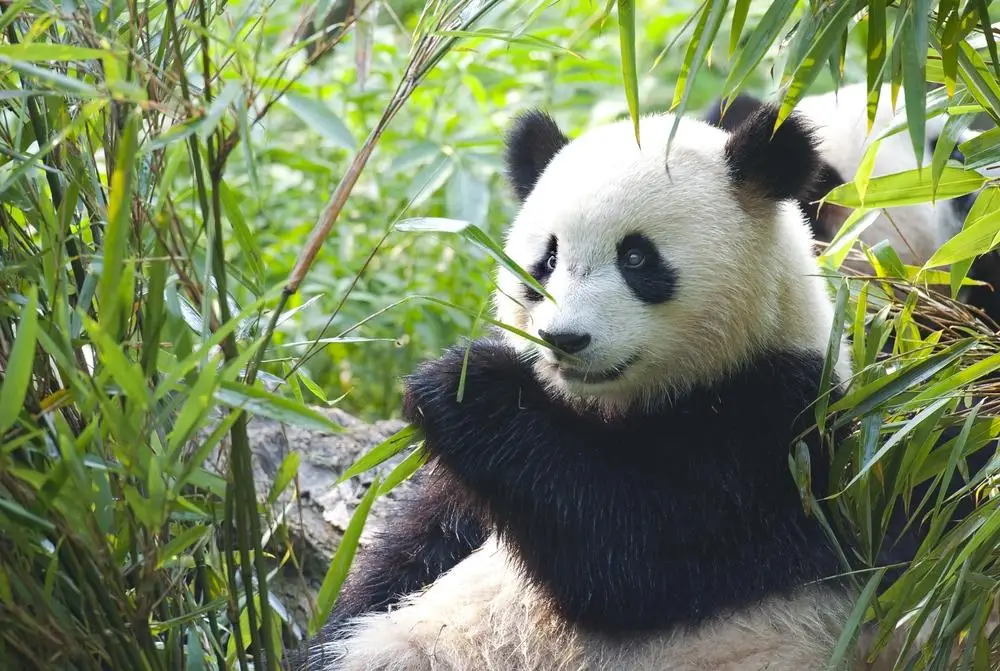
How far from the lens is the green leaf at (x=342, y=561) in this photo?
1826mm

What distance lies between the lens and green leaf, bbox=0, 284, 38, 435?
1512mm

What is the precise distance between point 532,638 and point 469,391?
0.57 metres

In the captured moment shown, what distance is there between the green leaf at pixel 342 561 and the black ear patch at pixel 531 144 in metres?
1.20

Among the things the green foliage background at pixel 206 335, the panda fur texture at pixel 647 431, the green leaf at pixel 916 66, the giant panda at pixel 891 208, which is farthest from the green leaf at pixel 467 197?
the green leaf at pixel 916 66

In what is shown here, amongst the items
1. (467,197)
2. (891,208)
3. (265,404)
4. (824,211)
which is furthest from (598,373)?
(891,208)

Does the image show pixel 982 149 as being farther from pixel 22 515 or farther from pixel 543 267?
pixel 22 515

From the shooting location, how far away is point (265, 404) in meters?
1.67

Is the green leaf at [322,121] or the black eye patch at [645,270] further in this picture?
the green leaf at [322,121]

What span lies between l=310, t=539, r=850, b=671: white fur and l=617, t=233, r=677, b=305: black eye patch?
68 cm

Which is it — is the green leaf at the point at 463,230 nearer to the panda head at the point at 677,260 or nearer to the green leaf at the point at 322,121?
the panda head at the point at 677,260

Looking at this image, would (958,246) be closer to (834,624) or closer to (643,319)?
(643,319)

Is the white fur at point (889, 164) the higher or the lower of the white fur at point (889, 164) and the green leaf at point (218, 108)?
the lower

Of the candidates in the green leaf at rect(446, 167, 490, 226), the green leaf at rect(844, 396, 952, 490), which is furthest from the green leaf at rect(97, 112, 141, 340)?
the green leaf at rect(446, 167, 490, 226)

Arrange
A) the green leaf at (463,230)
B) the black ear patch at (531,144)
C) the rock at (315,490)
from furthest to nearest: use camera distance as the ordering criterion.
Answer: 1. the rock at (315,490)
2. the black ear patch at (531,144)
3. the green leaf at (463,230)
